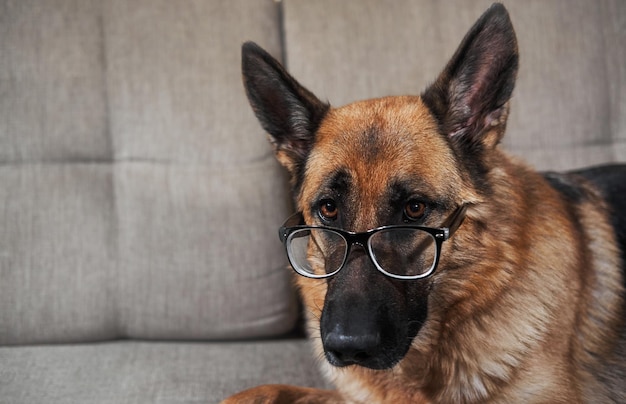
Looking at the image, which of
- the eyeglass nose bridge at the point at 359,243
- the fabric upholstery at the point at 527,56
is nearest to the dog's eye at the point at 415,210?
the eyeglass nose bridge at the point at 359,243

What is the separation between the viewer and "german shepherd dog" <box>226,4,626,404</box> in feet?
4.66

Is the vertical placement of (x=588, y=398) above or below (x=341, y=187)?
below

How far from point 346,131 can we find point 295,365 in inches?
35.6

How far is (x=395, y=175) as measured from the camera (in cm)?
145

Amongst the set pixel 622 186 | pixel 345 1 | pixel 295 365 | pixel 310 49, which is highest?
pixel 345 1

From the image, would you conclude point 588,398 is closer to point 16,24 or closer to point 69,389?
point 69,389

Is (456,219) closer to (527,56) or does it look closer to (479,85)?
(479,85)

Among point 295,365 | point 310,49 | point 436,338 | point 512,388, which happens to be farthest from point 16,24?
point 512,388

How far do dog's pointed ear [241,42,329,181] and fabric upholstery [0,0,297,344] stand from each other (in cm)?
59

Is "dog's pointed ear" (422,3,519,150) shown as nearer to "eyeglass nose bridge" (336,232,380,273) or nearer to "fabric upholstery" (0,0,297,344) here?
"eyeglass nose bridge" (336,232,380,273)

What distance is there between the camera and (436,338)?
5.04 feet

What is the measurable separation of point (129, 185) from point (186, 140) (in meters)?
0.27

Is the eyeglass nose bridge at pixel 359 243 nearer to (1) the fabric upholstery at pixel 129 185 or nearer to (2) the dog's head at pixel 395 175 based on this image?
(2) the dog's head at pixel 395 175

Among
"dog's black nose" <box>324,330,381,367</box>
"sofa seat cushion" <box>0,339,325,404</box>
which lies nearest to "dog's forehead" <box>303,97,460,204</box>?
"dog's black nose" <box>324,330,381,367</box>
